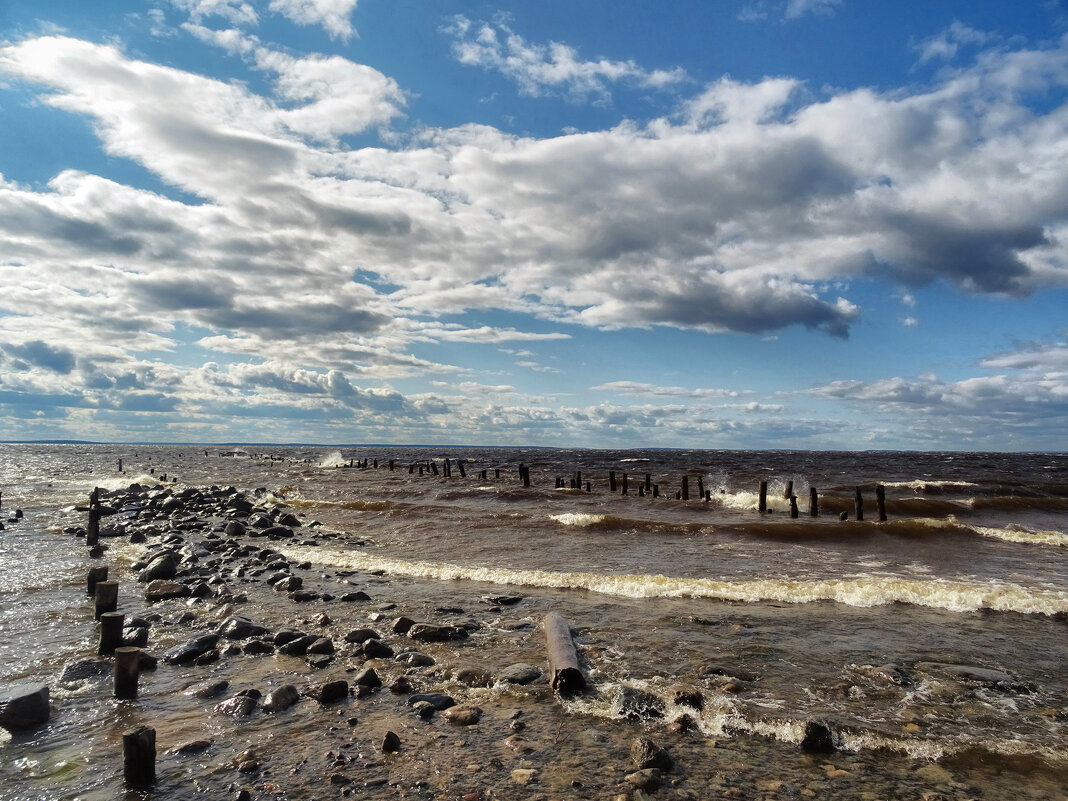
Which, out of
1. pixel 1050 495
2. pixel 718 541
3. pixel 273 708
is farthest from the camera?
pixel 1050 495

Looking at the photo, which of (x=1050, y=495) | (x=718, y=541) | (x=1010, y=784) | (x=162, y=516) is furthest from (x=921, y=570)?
(x=1050, y=495)

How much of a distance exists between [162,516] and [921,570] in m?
28.9

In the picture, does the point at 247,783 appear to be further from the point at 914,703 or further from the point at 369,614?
the point at 914,703

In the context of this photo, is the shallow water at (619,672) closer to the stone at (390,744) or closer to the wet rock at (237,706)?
the stone at (390,744)

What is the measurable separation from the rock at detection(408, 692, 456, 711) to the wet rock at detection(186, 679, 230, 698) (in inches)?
92.1

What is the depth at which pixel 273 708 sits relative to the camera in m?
6.61

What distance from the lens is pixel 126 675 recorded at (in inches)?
270

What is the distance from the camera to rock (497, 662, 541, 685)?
24.6ft

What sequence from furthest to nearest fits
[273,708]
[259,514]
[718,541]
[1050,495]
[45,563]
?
[1050,495], [259,514], [718,541], [45,563], [273,708]

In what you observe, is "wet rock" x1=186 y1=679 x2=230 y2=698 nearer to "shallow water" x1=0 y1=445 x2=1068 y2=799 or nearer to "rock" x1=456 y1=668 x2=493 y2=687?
"shallow water" x1=0 y1=445 x2=1068 y2=799

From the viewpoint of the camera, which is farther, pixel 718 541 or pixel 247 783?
pixel 718 541

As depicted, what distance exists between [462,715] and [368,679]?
1.50 meters

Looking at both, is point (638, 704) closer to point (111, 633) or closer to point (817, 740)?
point (817, 740)

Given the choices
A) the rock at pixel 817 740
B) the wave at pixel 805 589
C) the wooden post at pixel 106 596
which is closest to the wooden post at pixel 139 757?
the wooden post at pixel 106 596
